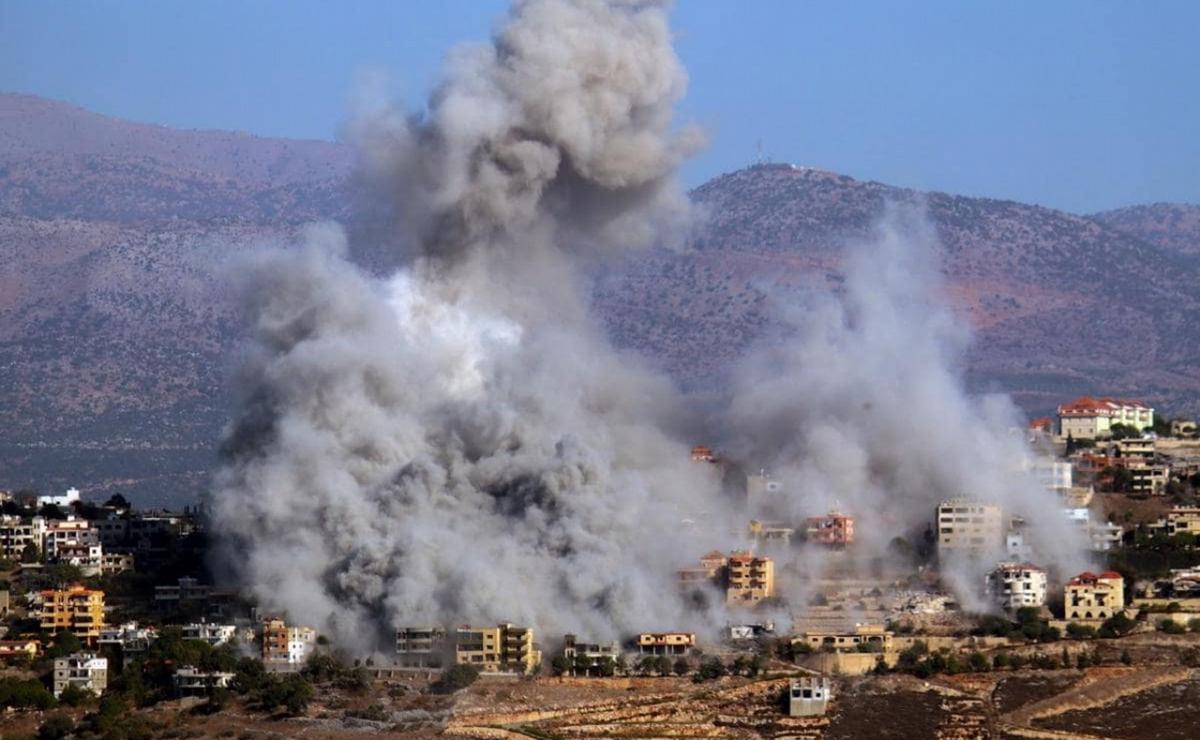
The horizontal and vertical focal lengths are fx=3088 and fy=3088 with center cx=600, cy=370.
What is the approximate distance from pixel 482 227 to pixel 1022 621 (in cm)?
1196

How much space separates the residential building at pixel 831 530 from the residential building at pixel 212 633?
1100 centimetres

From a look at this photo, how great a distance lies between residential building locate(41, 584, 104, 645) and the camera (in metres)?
52.0

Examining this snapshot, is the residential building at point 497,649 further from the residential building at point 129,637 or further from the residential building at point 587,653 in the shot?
the residential building at point 129,637

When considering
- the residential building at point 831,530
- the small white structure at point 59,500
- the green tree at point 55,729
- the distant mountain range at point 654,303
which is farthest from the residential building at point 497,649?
the distant mountain range at point 654,303

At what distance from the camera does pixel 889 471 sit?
58.1 meters

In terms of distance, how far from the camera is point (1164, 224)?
5349 inches

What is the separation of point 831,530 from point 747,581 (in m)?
3.66

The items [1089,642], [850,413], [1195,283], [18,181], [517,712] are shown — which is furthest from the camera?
[18,181]

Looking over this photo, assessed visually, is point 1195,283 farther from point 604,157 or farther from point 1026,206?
point 604,157

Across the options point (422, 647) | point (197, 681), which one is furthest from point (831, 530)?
point (197, 681)

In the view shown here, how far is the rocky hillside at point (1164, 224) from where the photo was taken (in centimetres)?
13115

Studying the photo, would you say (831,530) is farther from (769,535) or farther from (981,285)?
(981,285)

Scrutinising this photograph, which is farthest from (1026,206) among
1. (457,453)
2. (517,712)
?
(517,712)

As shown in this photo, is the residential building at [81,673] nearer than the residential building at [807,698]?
No
